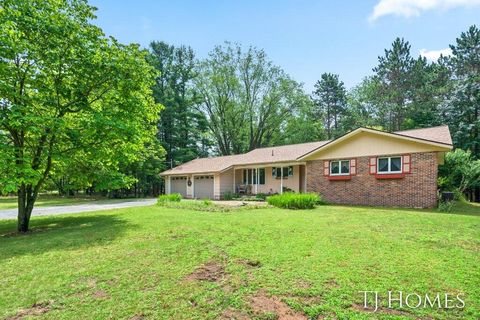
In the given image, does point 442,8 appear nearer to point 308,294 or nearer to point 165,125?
point 308,294

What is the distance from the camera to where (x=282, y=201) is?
13.4m

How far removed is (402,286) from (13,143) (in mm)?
11567

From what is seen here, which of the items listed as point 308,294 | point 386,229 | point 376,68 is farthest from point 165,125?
point 308,294

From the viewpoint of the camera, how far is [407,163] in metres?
13.8

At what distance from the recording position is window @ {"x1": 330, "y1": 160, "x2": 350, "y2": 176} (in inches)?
629

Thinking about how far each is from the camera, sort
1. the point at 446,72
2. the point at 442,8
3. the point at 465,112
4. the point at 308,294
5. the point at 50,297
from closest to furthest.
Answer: the point at 308,294 < the point at 50,297 < the point at 442,8 < the point at 465,112 < the point at 446,72

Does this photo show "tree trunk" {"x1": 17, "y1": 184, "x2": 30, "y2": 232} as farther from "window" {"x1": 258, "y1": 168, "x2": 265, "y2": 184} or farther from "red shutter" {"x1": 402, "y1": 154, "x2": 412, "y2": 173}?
"red shutter" {"x1": 402, "y1": 154, "x2": 412, "y2": 173}

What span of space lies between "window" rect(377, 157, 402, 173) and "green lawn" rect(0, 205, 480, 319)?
22.9ft

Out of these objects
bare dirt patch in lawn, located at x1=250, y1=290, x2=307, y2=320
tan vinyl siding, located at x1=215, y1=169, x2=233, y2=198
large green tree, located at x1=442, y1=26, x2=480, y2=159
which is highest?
large green tree, located at x1=442, y1=26, x2=480, y2=159

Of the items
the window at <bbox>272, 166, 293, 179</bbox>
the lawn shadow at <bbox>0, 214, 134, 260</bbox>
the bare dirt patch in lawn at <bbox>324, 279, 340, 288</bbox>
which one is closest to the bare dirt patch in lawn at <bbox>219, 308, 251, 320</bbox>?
the bare dirt patch in lawn at <bbox>324, 279, 340, 288</bbox>

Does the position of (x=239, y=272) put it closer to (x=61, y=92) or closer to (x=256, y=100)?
(x=61, y=92)

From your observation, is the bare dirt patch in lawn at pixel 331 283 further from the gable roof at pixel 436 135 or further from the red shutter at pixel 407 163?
the gable roof at pixel 436 135

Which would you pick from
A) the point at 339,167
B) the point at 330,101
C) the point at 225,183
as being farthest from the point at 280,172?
the point at 330,101

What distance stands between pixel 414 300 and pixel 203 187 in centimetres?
2236
